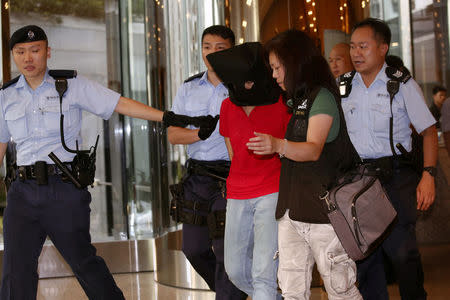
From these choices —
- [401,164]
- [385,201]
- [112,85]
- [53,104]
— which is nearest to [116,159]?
[112,85]

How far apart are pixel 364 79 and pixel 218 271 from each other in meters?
1.20

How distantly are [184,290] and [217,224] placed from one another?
5.28 feet

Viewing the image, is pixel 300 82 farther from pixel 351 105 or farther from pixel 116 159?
pixel 116 159

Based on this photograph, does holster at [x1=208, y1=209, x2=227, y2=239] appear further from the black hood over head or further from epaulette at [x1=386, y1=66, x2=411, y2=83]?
epaulette at [x1=386, y1=66, x2=411, y2=83]

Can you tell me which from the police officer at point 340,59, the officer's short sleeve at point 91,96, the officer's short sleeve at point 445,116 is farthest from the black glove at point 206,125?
the officer's short sleeve at point 445,116

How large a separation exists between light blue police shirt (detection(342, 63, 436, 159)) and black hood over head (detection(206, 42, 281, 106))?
563 mm

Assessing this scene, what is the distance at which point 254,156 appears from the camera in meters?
3.02

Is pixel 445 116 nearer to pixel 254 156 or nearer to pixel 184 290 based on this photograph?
pixel 254 156

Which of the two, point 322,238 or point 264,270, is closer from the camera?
point 322,238

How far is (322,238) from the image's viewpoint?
2.77 metres

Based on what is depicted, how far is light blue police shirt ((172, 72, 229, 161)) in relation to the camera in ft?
12.3

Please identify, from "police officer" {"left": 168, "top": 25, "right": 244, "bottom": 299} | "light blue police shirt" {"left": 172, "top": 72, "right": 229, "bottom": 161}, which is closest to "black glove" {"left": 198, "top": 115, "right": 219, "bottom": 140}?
"police officer" {"left": 168, "top": 25, "right": 244, "bottom": 299}

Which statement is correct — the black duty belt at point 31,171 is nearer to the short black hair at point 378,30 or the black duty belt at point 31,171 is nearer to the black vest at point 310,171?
the black vest at point 310,171

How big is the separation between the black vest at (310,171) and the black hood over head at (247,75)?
27cm
